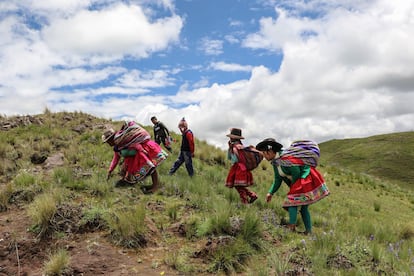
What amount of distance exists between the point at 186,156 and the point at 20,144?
7428 millimetres

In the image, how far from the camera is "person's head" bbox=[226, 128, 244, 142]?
9499mm

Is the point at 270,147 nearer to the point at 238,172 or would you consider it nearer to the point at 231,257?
the point at 238,172

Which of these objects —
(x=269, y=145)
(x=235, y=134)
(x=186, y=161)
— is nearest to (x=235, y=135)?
(x=235, y=134)

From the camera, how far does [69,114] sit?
21.2 meters

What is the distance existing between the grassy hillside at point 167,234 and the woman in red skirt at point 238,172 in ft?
1.49

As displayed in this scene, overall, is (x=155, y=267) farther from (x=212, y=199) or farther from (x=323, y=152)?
(x=323, y=152)

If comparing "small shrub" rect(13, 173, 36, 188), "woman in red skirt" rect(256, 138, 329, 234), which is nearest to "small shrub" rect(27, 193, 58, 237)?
"small shrub" rect(13, 173, 36, 188)

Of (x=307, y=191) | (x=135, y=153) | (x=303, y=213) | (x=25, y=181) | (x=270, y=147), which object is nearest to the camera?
(x=307, y=191)

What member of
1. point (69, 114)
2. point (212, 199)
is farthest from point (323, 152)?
point (212, 199)

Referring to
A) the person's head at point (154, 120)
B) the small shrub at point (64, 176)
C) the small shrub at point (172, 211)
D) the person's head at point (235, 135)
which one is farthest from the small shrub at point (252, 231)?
the person's head at point (154, 120)

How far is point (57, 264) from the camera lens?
6043mm

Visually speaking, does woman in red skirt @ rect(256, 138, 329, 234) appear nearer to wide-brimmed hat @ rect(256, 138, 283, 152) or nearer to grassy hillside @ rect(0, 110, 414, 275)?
wide-brimmed hat @ rect(256, 138, 283, 152)

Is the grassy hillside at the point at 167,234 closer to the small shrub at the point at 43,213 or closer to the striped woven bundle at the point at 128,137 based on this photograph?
the small shrub at the point at 43,213

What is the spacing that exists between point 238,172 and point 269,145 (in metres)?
1.64
